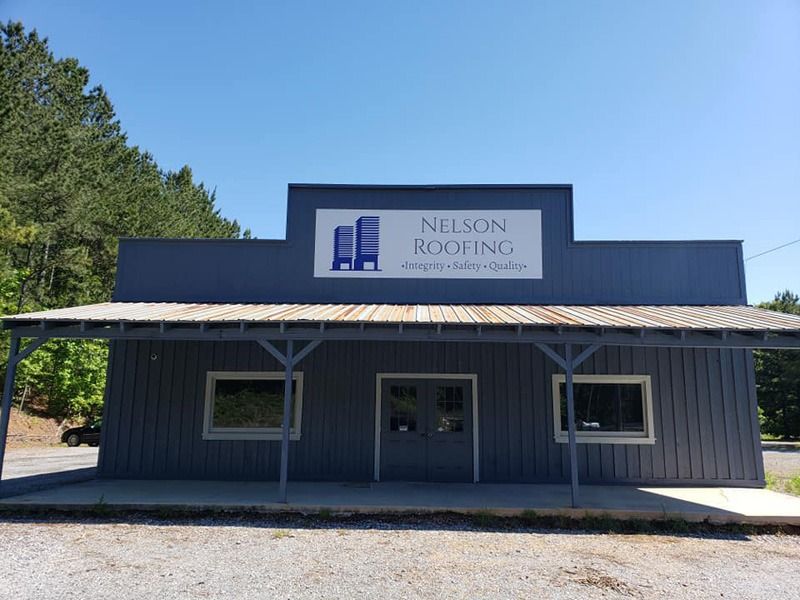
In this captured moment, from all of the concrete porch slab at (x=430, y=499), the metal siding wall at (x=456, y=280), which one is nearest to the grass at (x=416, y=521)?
the concrete porch slab at (x=430, y=499)

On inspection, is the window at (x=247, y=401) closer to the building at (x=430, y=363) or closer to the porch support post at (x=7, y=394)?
the building at (x=430, y=363)

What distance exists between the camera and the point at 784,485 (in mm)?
9711

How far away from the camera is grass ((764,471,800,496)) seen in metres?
9.02

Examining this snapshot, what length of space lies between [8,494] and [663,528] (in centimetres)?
945

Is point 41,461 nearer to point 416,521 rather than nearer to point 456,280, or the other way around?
point 416,521

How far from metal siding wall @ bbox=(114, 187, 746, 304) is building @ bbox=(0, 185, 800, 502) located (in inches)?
1.1

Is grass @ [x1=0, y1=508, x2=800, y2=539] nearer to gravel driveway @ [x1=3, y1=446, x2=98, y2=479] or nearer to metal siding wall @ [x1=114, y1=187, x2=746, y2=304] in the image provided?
metal siding wall @ [x1=114, y1=187, x2=746, y2=304]

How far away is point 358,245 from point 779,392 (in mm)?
29312

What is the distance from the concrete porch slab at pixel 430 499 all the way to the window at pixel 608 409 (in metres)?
0.91

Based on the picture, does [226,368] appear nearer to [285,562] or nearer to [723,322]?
[285,562]

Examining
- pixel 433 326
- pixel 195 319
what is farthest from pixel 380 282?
pixel 195 319

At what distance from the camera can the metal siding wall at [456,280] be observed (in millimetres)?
10172

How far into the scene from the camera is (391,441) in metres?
9.56

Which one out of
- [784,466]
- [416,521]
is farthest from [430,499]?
[784,466]
